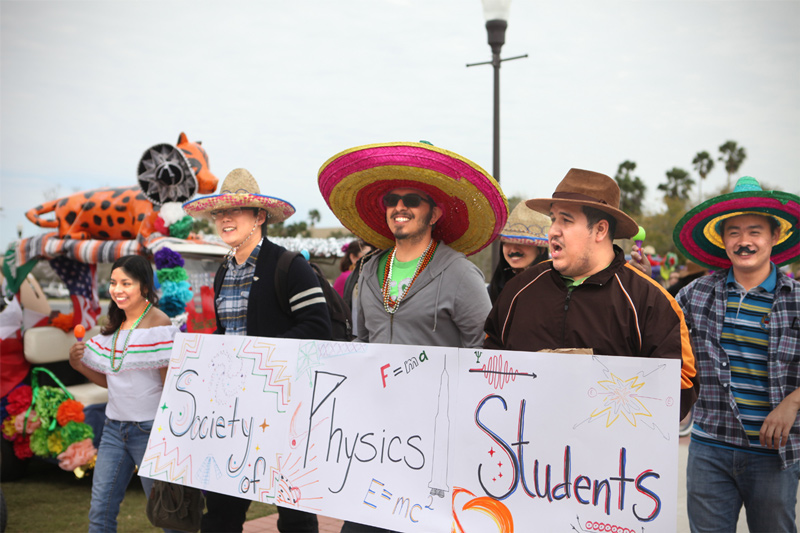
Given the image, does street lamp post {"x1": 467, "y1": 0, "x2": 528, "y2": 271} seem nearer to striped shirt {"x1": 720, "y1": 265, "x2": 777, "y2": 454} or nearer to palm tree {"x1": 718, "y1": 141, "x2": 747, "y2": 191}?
striped shirt {"x1": 720, "y1": 265, "x2": 777, "y2": 454}

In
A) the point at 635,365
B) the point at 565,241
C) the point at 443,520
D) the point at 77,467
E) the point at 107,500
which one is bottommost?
the point at 77,467

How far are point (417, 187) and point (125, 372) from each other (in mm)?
2119

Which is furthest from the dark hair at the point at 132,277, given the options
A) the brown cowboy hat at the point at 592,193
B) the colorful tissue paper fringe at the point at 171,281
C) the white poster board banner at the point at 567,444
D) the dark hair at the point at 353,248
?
the dark hair at the point at 353,248

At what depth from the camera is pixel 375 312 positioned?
11.3ft

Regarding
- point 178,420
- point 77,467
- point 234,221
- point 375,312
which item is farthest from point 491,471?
point 77,467

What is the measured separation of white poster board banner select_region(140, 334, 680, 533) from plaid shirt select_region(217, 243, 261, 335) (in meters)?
0.32

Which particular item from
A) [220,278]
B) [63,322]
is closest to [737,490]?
[220,278]

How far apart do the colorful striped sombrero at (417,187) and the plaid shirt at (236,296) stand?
23.9 inches

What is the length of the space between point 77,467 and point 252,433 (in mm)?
3679

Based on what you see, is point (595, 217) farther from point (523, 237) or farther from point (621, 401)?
point (523, 237)

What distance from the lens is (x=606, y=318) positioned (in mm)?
2623

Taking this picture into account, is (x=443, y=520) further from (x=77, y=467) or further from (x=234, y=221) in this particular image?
(x=77, y=467)

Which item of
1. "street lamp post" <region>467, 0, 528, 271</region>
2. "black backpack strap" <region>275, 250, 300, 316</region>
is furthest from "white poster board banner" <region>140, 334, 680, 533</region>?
"street lamp post" <region>467, 0, 528, 271</region>

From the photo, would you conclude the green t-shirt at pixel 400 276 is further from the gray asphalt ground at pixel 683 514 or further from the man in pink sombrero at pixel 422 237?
the gray asphalt ground at pixel 683 514
